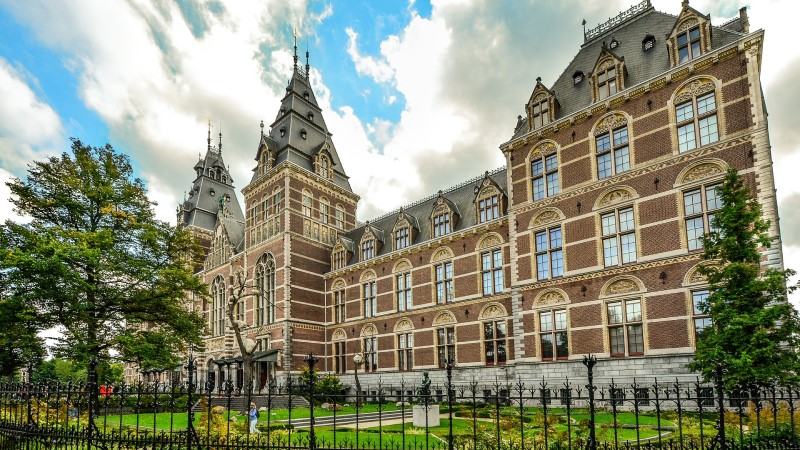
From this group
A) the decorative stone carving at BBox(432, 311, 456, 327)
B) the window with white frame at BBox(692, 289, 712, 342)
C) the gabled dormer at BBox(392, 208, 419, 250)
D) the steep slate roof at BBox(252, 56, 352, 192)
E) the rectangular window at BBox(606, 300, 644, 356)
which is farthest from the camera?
the steep slate roof at BBox(252, 56, 352, 192)

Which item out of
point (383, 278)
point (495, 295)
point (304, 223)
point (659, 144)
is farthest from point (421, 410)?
point (304, 223)

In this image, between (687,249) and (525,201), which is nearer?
Result: (687,249)

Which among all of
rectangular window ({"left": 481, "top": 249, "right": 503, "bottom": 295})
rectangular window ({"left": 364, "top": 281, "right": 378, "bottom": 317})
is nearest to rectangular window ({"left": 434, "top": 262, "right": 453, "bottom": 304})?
rectangular window ({"left": 481, "top": 249, "right": 503, "bottom": 295})

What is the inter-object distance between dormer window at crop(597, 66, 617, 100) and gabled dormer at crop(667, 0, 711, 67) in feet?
7.77

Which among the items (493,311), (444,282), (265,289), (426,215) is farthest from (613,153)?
(265,289)

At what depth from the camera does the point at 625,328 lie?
19.9 m

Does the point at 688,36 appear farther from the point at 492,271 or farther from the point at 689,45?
the point at 492,271

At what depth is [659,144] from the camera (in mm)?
20062

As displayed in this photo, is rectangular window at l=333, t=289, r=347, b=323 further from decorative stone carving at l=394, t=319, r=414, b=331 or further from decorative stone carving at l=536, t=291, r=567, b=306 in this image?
decorative stone carving at l=536, t=291, r=567, b=306

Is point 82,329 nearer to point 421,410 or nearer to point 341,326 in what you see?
point 421,410

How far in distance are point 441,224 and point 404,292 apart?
5.24 meters

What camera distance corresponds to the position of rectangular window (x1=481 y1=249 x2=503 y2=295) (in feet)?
87.9

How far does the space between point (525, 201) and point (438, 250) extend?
7577 millimetres

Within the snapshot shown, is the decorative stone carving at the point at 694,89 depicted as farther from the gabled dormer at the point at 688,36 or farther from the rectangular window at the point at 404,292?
the rectangular window at the point at 404,292
